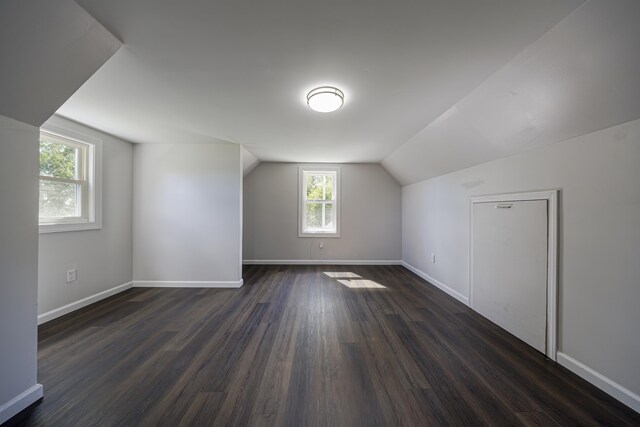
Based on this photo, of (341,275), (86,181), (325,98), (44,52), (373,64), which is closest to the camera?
(44,52)

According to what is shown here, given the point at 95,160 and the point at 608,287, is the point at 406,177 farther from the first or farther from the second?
the point at 95,160

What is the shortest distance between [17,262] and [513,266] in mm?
3680

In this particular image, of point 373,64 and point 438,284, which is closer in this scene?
point 373,64

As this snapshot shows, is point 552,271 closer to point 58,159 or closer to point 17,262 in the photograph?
point 17,262

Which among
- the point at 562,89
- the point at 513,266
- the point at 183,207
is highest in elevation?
the point at 562,89

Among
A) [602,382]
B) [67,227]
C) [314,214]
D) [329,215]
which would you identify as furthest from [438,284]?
[67,227]

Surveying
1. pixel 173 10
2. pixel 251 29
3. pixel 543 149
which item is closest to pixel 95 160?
pixel 173 10

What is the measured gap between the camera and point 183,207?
3.61 metres

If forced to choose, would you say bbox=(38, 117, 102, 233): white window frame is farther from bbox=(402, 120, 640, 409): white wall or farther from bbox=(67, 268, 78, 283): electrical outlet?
bbox=(402, 120, 640, 409): white wall

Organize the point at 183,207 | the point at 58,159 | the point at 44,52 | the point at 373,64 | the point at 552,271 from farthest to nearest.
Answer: the point at 183,207, the point at 58,159, the point at 552,271, the point at 373,64, the point at 44,52

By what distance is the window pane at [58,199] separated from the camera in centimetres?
255

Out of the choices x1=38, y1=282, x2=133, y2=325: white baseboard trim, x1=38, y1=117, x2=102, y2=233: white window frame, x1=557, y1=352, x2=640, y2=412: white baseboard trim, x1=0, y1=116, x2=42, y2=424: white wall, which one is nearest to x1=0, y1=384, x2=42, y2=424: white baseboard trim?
x1=0, y1=116, x2=42, y2=424: white wall

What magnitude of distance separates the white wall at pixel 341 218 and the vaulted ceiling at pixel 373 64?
2541mm

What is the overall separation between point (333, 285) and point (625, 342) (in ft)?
9.37
